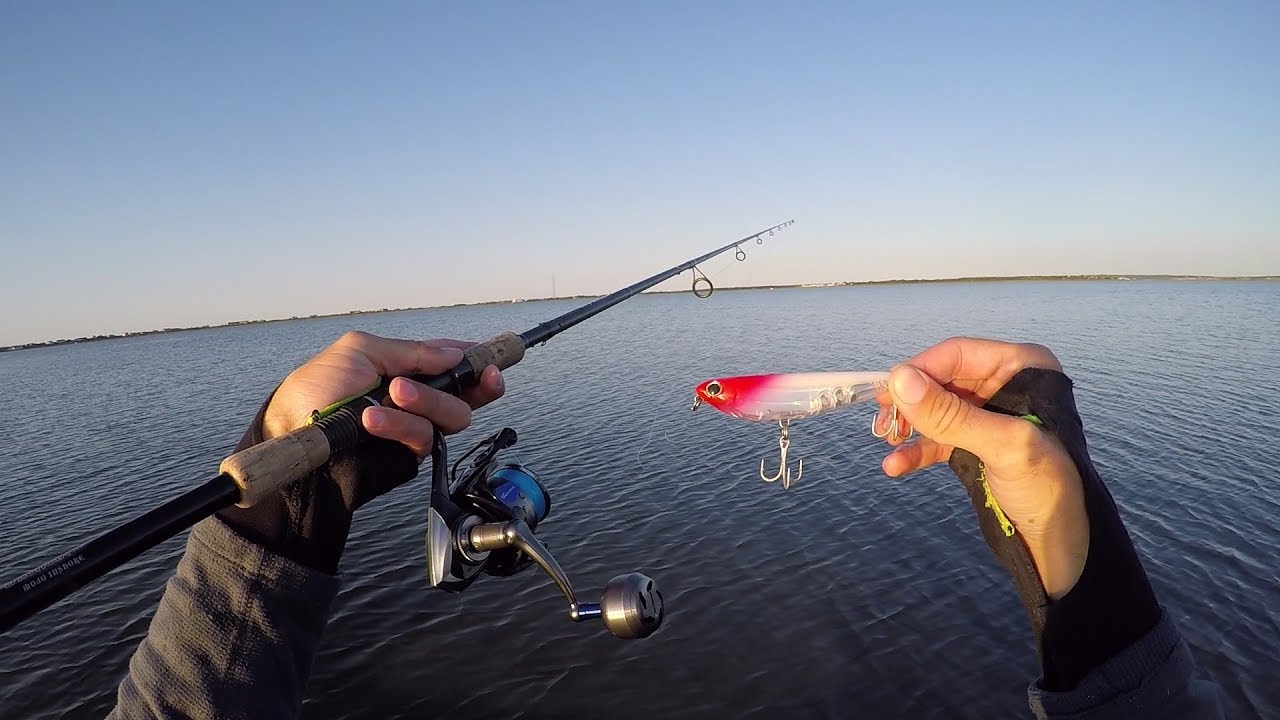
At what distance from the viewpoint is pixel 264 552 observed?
6.74ft

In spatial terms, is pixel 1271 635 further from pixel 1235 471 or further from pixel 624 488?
pixel 624 488

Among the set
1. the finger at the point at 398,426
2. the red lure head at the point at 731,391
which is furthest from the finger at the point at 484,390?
the red lure head at the point at 731,391

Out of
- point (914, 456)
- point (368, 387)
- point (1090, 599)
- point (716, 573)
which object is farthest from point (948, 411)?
point (716, 573)

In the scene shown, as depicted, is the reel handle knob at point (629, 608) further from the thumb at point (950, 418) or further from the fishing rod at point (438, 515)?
the thumb at point (950, 418)

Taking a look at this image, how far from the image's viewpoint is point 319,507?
7.27 ft

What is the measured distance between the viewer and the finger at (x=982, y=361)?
275 centimetres

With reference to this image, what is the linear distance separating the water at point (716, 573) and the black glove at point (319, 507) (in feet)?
21.2

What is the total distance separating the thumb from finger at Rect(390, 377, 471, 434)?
64.9 inches

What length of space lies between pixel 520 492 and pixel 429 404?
1.30 metres

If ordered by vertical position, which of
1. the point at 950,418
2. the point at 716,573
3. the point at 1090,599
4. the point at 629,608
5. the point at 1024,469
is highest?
the point at 950,418

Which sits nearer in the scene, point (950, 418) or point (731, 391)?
point (950, 418)

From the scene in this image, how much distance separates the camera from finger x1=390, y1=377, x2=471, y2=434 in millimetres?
2410

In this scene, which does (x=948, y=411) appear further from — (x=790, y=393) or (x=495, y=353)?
(x=495, y=353)

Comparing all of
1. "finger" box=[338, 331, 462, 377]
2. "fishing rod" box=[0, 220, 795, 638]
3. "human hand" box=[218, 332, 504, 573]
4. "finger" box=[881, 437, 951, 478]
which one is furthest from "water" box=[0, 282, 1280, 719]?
"human hand" box=[218, 332, 504, 573]
